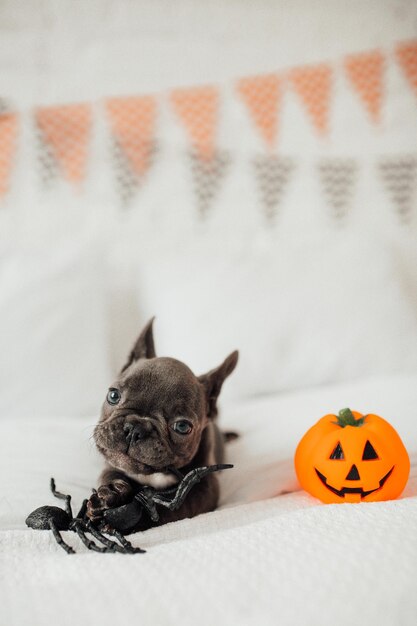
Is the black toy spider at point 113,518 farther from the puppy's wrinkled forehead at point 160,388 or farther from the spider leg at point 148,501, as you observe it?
the puppy's wrinkled forehead at point 160,388

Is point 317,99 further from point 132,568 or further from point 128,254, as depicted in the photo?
point 132,568

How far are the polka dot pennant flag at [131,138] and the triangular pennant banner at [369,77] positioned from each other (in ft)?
2.77

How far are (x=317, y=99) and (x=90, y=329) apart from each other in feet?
4.42

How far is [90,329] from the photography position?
6.24 ft

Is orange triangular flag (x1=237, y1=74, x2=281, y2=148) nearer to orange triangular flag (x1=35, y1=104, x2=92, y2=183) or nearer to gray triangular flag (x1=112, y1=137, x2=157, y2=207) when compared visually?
gray triangular flag (x1=112, y1=137, x2=157, y2=207)

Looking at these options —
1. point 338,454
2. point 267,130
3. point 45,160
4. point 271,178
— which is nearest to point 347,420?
point 338,454

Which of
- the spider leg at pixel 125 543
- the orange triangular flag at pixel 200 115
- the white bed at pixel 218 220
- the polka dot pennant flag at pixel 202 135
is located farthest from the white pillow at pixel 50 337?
the spider leg at pixel 125 543

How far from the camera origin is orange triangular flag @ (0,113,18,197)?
7.06 feet

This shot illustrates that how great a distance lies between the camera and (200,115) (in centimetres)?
230

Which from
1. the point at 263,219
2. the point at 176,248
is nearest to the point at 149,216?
the point at 176,248

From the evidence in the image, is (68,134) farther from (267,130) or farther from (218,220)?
(267,130)

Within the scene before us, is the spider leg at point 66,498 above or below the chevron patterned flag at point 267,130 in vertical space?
below

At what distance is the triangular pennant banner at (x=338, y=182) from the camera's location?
235 cm

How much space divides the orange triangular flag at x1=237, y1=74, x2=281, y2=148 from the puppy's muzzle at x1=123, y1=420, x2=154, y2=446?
1.54 metres
